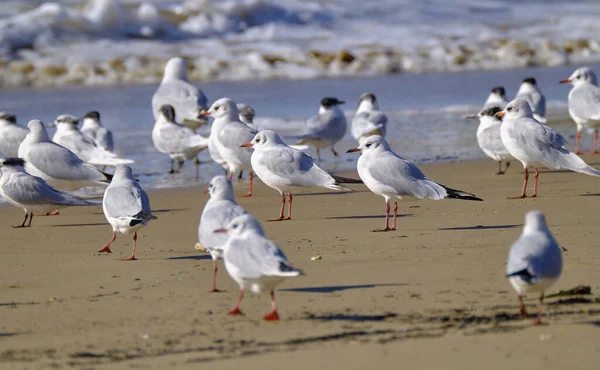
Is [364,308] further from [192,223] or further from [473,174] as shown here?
[473,174]

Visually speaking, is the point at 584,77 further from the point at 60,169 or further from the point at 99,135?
the point at 60,169

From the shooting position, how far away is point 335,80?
24.6 metres

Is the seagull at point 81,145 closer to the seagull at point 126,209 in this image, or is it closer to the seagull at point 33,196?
the seagull at point 33,196

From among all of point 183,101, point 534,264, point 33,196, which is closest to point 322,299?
point 534,264

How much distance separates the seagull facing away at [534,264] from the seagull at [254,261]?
105 centimetres

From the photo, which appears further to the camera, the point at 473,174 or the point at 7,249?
the point at 473,174

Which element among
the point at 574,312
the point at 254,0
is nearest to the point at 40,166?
the point at 574,312

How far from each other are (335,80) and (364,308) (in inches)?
766

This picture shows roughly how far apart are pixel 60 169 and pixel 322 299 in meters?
5.26

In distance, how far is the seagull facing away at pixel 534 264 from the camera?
15.8 ft

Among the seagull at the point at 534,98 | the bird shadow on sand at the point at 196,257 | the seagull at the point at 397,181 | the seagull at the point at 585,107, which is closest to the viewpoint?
the bird shadow on sand at the point at 196,257

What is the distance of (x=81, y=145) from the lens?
476 inches

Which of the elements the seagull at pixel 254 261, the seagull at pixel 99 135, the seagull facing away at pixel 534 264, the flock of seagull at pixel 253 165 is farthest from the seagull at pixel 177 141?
the seagull facing away at pixel 534 264

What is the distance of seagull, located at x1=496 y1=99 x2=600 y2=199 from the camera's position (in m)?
9.62
